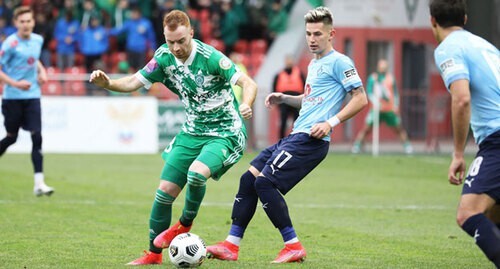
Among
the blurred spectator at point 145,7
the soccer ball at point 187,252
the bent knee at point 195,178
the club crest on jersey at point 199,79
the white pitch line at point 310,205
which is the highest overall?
the club crest on jersey at point 199,79

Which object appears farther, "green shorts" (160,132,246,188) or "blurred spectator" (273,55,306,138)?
"blurred spectator" (273,55,306,138)

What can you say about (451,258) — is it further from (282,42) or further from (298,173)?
(282,42)

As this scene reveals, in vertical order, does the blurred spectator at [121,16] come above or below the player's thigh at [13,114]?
above

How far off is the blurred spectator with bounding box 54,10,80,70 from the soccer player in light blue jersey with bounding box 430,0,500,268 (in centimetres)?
2021

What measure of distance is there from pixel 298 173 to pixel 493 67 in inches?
89.1

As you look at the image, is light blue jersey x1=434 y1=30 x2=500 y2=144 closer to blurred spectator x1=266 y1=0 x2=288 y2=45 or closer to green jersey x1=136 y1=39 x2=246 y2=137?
green jersey x1=136 y1=39 x2=246 y2=137

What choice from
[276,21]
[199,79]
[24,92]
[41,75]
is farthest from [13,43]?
[276,21]

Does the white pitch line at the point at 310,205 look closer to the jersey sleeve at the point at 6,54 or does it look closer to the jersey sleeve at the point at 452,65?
the jersey sleeve at the point at 6,54

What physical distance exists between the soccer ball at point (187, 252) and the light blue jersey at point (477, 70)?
2.49 m

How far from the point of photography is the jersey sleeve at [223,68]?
8.13 meters

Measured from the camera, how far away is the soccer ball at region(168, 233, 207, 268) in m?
7.69

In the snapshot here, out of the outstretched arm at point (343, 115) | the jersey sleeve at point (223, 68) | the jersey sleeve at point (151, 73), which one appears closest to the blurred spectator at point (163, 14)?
the jersey sleeve at point (151, 73)

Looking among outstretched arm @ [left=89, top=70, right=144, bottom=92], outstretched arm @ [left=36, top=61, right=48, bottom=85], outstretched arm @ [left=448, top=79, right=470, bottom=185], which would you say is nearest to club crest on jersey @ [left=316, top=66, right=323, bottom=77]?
outstretched arm @ [left=89, top=70, right=144, bottom=92]

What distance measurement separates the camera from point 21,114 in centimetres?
1334
